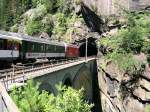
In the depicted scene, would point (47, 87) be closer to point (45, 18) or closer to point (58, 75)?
point (58, 75)

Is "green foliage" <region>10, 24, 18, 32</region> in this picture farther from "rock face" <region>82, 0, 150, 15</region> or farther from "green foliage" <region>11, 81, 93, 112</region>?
"green foliage" <region>11, 81, 93, 112</region>

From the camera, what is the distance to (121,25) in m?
54.9

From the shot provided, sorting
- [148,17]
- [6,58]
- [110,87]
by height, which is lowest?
[110,87]

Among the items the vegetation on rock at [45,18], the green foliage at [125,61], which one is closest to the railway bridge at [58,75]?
the green foliage at [125,61]

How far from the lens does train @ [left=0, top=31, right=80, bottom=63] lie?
1189 inches

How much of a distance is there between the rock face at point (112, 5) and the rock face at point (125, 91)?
29.6ft

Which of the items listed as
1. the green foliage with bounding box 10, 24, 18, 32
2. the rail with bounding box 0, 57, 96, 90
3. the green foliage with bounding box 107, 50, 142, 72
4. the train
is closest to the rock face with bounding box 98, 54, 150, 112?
the green foliage with bounding box 107, 50, 142, 72

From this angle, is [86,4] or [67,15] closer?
[86,4]

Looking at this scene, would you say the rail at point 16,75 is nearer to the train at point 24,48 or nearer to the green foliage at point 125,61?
the train at point 24,48

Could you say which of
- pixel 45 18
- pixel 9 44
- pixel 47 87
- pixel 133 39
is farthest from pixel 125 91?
pixel 45 18

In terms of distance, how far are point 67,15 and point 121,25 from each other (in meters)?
19.9

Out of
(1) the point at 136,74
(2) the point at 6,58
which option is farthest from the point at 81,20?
(2) the point at 6,58

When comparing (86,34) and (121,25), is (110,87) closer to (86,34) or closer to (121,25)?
(121,25)

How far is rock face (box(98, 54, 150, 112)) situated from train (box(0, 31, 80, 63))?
729cm
